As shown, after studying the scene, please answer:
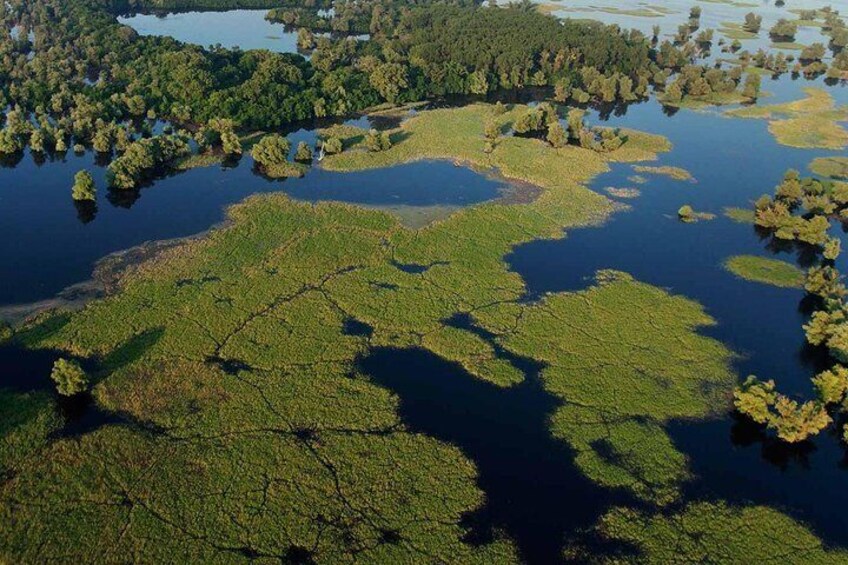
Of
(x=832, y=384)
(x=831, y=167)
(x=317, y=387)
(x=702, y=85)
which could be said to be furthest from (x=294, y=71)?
(x=832, y=384)

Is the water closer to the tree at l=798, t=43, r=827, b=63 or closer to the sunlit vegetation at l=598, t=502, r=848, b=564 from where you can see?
the tree at l=798, t=43, r=827, b=63

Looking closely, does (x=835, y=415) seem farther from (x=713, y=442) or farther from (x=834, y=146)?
(x=834, y=146)

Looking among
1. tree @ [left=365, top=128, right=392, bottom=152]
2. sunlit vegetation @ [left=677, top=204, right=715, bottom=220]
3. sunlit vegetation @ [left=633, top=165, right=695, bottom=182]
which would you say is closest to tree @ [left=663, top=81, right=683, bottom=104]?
sunlit vegetation @ [left=633, top=165, right=695, bottom=182]

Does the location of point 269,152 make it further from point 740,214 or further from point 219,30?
point 219,30

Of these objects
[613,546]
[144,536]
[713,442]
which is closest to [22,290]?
[144,536]

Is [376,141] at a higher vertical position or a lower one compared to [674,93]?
lower
